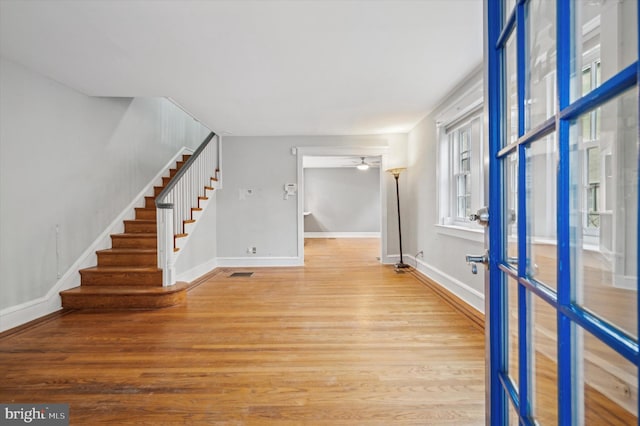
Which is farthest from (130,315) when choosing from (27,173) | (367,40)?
(367,40)

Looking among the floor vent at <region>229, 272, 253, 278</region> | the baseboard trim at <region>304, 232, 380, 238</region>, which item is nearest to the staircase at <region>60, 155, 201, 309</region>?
the floor vent at <region>229, 272, 253, 278</region>

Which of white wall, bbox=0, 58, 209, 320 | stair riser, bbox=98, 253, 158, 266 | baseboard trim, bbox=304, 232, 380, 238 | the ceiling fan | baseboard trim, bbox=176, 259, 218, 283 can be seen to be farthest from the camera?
baseboard trim, bbox=304, 232, 380, 238

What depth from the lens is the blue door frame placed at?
19.9 inches

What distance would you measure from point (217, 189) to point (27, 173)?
2.63 meters

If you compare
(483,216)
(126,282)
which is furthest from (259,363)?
(126,282)

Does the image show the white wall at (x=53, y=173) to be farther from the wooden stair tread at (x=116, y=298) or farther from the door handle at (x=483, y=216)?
the door handle at (x=483, y=216)

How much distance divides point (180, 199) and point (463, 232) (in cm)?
352

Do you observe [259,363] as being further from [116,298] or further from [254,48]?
[254,48]

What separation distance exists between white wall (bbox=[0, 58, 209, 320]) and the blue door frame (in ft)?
12.2

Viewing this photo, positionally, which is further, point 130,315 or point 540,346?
point 130,315

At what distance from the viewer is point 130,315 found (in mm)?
2941

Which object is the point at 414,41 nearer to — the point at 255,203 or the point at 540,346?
the point at 540,346

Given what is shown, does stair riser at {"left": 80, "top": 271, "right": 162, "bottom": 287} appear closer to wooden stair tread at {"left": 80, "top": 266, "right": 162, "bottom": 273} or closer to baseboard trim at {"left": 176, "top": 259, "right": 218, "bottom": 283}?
wooden stair tread at {"left": 80, "top": 266, "right": 162, "bottom": 273}

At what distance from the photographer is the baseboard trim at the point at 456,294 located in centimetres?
279
